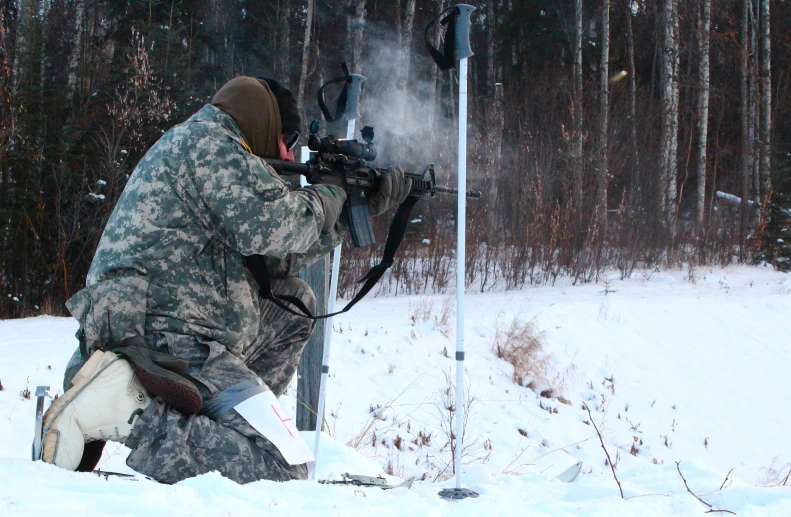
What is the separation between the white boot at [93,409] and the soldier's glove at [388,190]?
1.46 m

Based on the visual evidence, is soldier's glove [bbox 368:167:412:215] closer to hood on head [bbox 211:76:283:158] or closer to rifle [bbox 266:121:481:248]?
rifle [bbox 266:121:481:248]

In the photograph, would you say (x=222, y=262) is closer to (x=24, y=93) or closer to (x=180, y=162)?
(x=180, y=162)

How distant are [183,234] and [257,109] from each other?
626mm

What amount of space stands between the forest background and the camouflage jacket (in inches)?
272

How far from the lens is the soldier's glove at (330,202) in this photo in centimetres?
307

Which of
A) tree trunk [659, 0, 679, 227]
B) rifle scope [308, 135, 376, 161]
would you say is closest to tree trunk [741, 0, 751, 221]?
tree trunk [659, 0, 679, 227]

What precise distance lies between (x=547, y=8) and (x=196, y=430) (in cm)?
2350

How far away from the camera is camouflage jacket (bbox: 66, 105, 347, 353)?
2.63m

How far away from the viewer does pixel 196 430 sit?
8.43 feet

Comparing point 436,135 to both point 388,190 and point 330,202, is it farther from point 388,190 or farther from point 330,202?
point 330,202

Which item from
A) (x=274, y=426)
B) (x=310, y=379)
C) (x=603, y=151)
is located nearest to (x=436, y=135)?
(x=603, y=151)

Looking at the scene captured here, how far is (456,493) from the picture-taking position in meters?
3.26

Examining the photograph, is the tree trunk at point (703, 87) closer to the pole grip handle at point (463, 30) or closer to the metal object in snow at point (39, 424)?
the pole grip handle at point (463, 30)

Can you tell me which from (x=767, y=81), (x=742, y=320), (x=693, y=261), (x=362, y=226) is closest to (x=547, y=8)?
(x=767, y=81)
